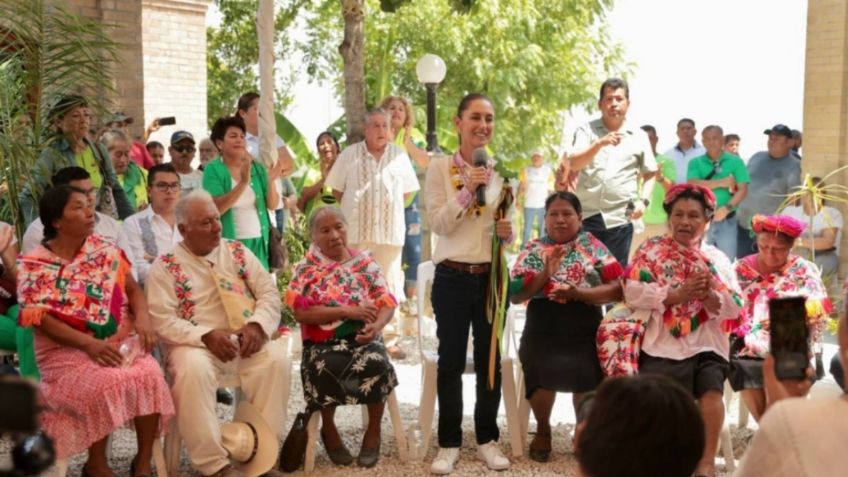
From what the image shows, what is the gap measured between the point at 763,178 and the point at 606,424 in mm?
10103

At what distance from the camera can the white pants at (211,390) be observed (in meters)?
5.75

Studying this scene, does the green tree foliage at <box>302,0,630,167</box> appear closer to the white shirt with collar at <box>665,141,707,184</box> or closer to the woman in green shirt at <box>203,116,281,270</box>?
the white shirt with collar at <box>665,141,707,184</box>

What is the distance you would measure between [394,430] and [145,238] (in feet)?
6.45

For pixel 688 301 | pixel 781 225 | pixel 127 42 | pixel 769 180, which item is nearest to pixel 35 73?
pixel 688 301

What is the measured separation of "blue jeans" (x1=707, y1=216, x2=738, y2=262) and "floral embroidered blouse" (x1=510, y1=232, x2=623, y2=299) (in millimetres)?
5220

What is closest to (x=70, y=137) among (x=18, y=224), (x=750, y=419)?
(x=18, y=224)

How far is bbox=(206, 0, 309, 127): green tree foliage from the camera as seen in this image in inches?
927

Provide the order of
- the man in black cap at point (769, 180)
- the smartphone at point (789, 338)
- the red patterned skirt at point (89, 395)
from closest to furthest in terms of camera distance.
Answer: the smartphone at point (789, 338) < the red patterned skirt at point (89, 395) < the man in black cap at point (769, 180)

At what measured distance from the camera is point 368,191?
891 cm

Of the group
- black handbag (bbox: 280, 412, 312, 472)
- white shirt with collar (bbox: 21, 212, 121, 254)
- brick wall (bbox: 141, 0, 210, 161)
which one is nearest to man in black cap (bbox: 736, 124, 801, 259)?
black handbag (bbox: 280, 412, 312, 472)

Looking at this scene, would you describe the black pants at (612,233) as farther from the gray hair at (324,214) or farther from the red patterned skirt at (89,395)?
the red patterned skirt at (89,395)

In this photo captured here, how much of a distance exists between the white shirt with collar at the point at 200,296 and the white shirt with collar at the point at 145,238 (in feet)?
2.62

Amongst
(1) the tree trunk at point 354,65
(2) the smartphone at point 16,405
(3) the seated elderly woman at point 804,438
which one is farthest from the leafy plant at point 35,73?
(2) the smartphone at point 16,405

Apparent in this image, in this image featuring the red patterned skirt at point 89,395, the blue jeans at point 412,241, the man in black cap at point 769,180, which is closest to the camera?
the red patterned skirt at point 89,395
